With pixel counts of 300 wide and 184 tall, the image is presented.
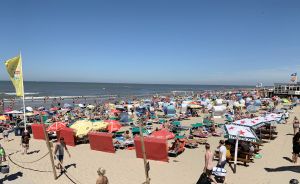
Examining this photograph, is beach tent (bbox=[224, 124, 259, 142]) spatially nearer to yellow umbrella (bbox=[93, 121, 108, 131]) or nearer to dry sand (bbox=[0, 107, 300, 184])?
dry sand (bbox=[0, 107, 300, 184])

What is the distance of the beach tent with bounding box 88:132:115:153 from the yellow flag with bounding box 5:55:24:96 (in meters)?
4.30

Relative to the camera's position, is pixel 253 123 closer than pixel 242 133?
No

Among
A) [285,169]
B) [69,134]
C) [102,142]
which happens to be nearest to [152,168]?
[102,142]

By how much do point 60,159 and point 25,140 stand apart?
13.0 ft

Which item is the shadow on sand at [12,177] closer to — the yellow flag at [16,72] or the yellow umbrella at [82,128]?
the yellow umbrella at [82,128]

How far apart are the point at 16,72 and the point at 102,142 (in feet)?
18.4

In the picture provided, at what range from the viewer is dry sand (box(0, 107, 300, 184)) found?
9.61 m

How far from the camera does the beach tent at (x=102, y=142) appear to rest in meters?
13.2


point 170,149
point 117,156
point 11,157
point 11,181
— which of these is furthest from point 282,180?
point 11,157

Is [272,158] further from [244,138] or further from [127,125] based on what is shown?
[127,125]

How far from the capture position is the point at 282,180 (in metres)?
9.26

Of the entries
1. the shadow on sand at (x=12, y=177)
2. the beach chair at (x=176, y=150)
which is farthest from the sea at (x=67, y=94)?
the beach chair at (x=176, y=150)

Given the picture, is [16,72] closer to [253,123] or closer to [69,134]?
[69,134]

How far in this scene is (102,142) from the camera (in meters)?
13.5
